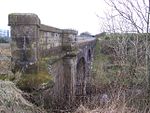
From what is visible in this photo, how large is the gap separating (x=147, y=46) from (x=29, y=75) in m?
3.97

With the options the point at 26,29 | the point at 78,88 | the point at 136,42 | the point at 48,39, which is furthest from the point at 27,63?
the point at 78,88

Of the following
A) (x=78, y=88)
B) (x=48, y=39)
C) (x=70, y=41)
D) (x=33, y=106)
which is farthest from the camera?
(x=78, y=88)

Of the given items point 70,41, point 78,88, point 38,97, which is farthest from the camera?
point 78,88

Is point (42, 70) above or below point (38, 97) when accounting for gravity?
above

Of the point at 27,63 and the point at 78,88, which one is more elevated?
the point at 27,63

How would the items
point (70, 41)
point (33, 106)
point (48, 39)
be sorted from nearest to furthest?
point (33, 106)
point (48, 39)
point (70, 41)

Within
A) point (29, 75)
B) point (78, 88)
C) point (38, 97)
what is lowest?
point (78, 88)

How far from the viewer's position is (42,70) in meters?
7.47

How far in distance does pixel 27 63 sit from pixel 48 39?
6.73 feet

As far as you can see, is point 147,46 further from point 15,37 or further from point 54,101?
point 15,37

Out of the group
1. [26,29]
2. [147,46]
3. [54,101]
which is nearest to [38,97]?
[54,101]

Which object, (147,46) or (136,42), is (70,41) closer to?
(136,42)

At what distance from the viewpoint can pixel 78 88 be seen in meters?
13.9

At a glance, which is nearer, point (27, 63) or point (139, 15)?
point (27, 63)
